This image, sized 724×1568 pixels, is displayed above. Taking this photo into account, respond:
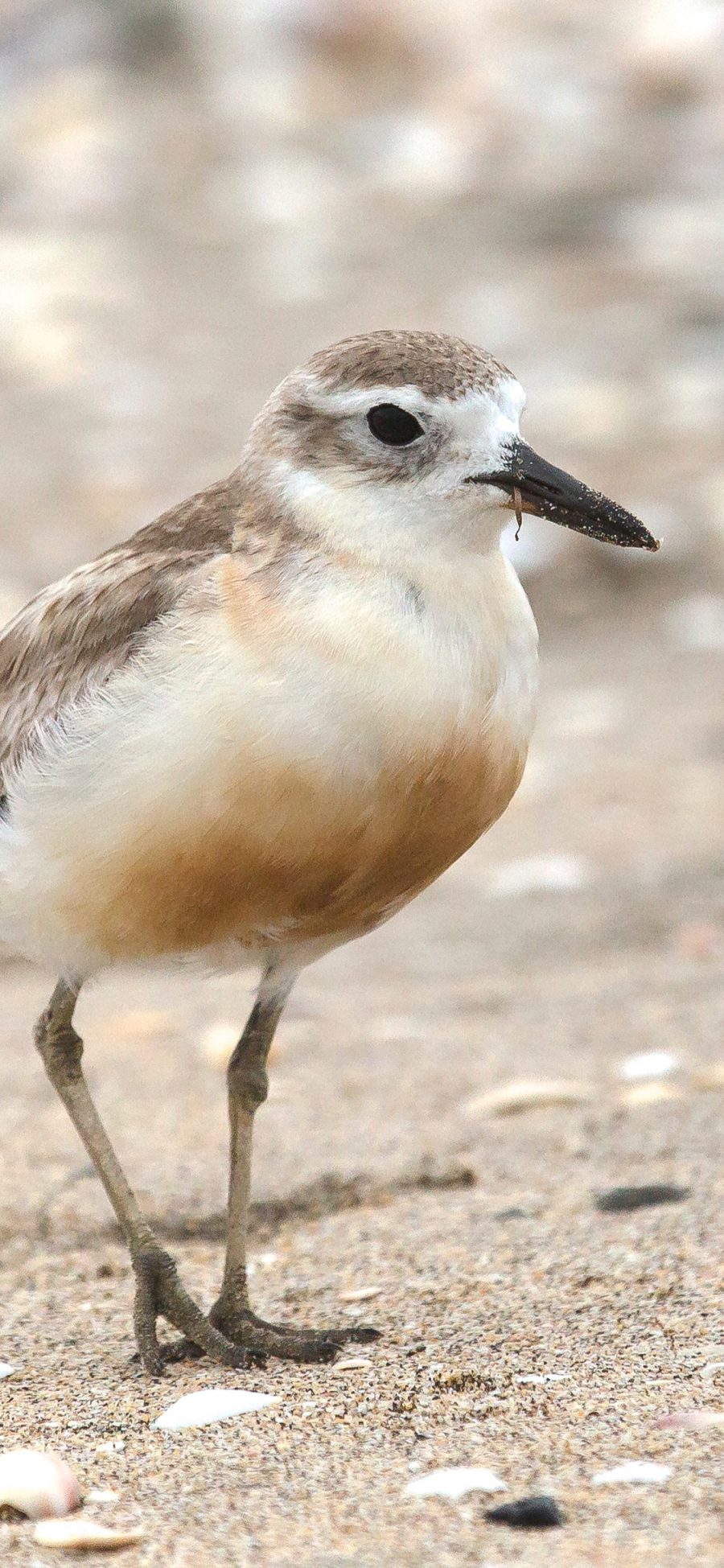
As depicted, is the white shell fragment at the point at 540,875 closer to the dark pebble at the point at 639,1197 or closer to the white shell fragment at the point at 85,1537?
the dark pebble at the point at 639,1197

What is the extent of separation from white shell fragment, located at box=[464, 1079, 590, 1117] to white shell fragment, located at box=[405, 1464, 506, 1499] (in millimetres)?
2075

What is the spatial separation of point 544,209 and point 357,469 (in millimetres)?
9132

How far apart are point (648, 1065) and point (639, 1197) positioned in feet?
3.31

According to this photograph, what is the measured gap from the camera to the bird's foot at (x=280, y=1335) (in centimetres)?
332

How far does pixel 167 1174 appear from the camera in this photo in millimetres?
4406

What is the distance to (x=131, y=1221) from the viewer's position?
3.50m

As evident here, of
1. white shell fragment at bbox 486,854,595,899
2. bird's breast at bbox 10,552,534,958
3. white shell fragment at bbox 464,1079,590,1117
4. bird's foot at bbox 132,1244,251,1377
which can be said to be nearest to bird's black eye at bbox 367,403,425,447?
bird's breast at bbox 10,552,534,958

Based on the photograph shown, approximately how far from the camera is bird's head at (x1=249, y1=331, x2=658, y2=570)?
314 cm

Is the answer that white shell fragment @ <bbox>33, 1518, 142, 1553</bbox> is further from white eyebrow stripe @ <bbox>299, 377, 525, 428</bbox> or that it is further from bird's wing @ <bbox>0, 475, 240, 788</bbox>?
white eyebrow stripe @ <bbox>299, 377, 525, 428</bbox>

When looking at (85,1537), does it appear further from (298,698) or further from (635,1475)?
(298,698)

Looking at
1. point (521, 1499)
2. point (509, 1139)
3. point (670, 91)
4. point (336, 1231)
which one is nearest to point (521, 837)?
point (509, 1139)

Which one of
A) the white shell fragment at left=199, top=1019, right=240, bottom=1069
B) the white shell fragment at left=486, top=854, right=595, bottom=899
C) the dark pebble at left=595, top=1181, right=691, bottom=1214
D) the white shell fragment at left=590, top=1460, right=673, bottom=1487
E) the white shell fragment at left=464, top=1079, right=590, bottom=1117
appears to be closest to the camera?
the white shell fragment at left=590, top=1460, right=673, bottom=1487

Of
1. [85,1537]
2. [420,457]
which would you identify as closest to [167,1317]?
[85,1537]

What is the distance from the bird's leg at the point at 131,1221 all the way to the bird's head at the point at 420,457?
96cm
